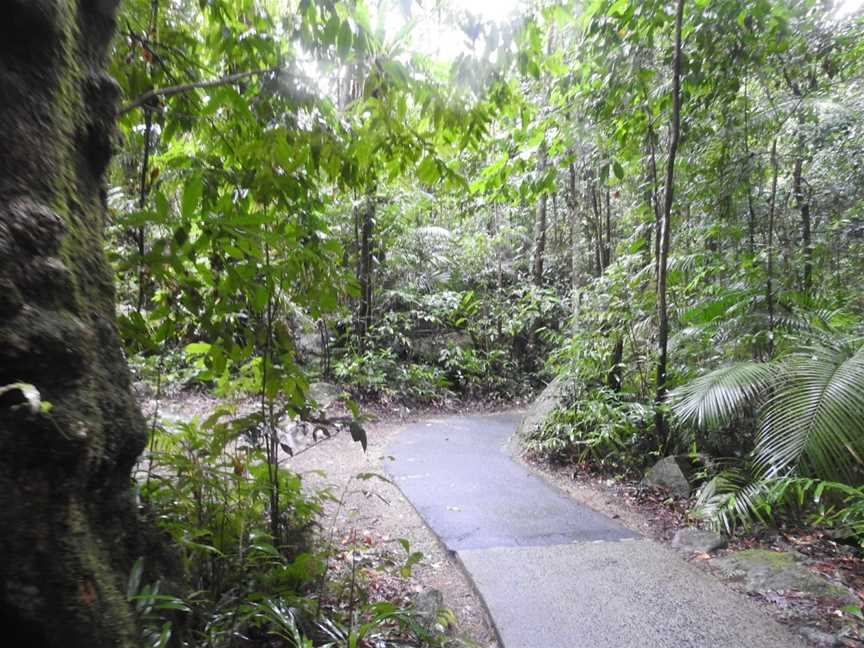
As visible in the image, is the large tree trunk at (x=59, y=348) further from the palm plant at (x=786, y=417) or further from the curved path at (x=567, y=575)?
the palm plant at (x=786, y=417)

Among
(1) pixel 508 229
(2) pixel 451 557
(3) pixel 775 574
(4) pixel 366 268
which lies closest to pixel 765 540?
(3) pixel 775 574

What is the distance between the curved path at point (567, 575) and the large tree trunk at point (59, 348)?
257 centimetres

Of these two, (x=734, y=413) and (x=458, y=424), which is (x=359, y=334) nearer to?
(x=458, y=424)

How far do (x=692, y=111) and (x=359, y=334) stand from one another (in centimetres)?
811

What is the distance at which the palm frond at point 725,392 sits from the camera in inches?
186

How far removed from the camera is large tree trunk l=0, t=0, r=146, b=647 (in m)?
1.16

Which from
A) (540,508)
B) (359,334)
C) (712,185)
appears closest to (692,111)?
(712,185)

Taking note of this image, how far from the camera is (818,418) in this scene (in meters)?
4.21

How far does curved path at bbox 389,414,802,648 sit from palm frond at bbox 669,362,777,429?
127cm

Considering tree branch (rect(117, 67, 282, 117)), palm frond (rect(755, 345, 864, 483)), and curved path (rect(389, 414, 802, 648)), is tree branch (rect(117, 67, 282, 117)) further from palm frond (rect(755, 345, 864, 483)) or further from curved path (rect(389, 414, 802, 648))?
palm frond (rect(755, 345, 864, 483))

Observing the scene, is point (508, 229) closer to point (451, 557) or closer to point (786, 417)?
point (786, 417)

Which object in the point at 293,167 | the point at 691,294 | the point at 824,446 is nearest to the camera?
the point at 293,167

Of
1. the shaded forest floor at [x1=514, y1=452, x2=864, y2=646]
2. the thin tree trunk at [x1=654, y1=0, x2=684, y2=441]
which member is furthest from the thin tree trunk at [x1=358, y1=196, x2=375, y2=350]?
the thin tree trunk at [x1=654, y1=0, x2=684, y2=441]

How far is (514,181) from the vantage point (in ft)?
23.8
